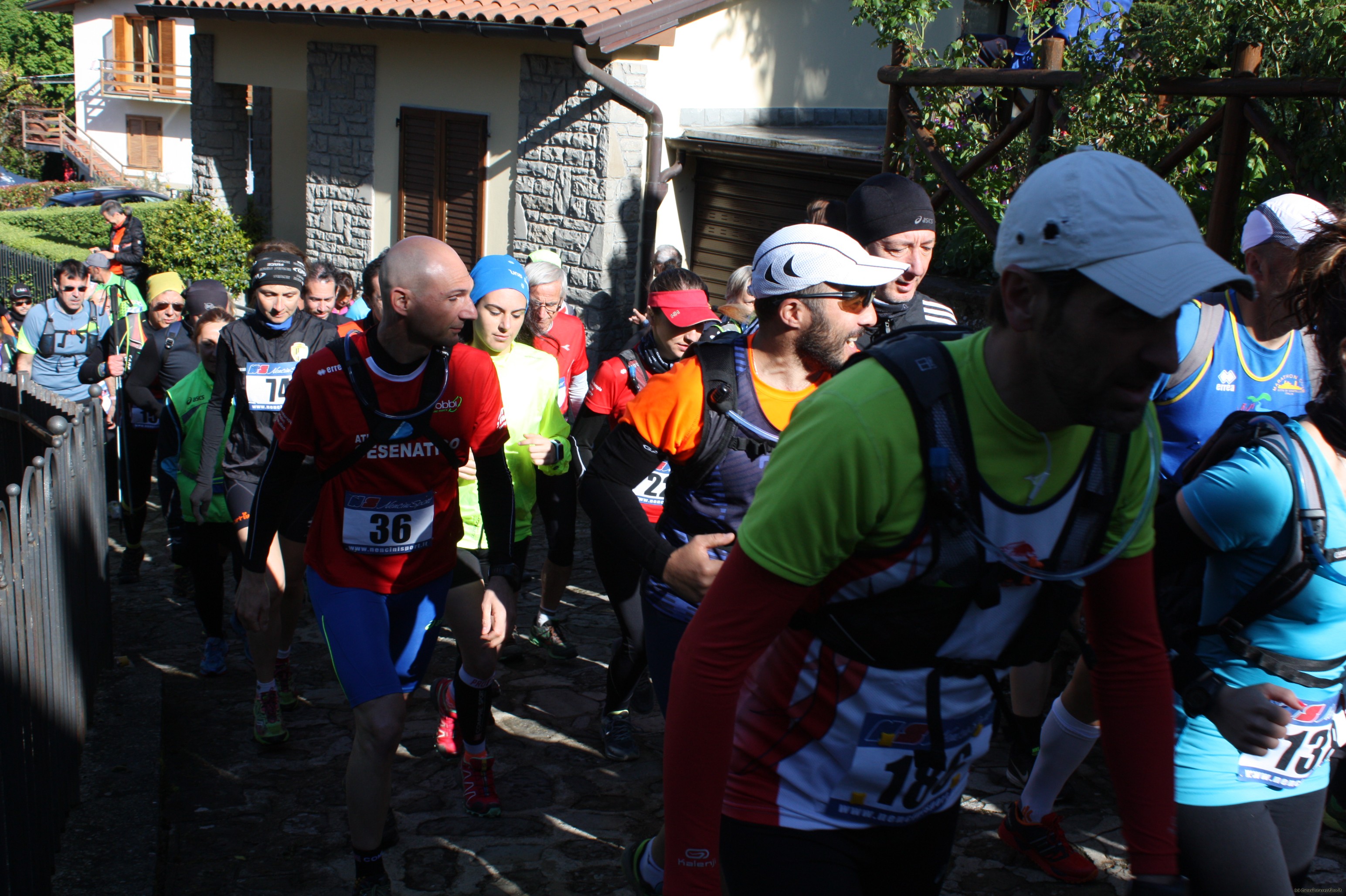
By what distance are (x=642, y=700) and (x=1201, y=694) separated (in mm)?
3384

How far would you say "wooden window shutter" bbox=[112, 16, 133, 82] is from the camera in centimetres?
4606

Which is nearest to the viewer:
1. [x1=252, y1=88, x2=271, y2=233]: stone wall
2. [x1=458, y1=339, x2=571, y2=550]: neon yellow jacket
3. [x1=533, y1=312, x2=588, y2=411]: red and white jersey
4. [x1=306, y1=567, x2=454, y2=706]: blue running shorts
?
[x1=306, y1=567, x2=454, y2=706]: blue running shorts

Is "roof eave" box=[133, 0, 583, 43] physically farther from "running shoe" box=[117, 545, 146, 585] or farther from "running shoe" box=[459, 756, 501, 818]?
"running shoe" box=[459, 756, 501, 818]

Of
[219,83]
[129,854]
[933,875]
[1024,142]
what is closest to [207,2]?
[219,83]

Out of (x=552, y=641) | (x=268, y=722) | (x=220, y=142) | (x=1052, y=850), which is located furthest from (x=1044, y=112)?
(x=220, y=142)

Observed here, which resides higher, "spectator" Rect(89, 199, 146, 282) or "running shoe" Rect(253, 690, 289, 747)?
"spectator" Rect(89, 199, 146, 282)

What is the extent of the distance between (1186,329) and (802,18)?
11.4m

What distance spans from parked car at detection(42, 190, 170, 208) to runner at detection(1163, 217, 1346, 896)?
112 ft

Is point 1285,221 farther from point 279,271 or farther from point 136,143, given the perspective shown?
point 136,143

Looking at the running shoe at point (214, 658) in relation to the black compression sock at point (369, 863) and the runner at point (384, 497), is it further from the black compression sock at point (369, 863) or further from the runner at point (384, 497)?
the black compression sock at point (369, 863)

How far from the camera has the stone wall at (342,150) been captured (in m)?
14.0

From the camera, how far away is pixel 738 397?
3094 mm

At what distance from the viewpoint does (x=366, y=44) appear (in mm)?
13781

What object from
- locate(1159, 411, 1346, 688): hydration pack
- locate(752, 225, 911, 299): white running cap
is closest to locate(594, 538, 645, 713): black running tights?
locate(752, 225, 911, 299): white running cap
